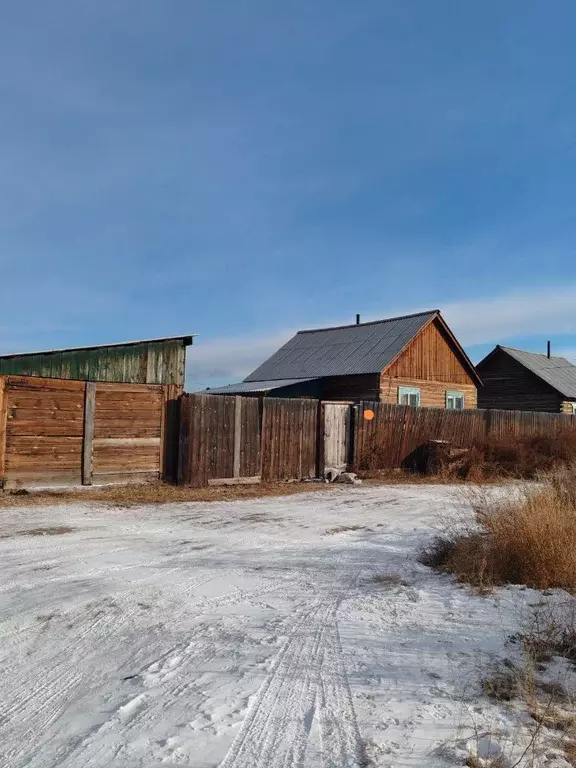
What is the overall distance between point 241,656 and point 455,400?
2612cm

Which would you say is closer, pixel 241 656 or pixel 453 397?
pixel 241 656

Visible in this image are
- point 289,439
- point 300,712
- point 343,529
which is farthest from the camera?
point 289,439

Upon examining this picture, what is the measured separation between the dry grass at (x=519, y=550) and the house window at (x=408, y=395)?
62.7 ft

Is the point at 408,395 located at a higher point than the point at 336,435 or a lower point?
higher

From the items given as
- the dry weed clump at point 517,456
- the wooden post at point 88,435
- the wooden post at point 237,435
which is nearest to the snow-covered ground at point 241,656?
the wooden post at point 88,435

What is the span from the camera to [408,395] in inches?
1038

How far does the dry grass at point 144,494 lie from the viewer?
10.6m

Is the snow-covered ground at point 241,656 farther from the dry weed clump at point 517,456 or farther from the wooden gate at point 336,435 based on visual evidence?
the dry weed clump at point 517,456

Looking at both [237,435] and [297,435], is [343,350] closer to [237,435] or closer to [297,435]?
[297,435]

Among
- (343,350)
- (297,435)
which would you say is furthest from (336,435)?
(343,350)

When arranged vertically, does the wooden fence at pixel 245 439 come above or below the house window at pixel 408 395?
below

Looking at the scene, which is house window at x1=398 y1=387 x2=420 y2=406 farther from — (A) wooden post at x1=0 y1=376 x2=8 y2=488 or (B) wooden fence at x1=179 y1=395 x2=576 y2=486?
(A) wooden post at x1=0 y1=376 x2=8 y2=488

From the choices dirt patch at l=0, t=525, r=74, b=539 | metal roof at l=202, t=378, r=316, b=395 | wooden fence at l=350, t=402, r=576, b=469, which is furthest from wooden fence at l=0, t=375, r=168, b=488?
metal roof at l=202, t=378, r=316, b=395

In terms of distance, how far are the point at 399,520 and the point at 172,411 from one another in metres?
5.69
